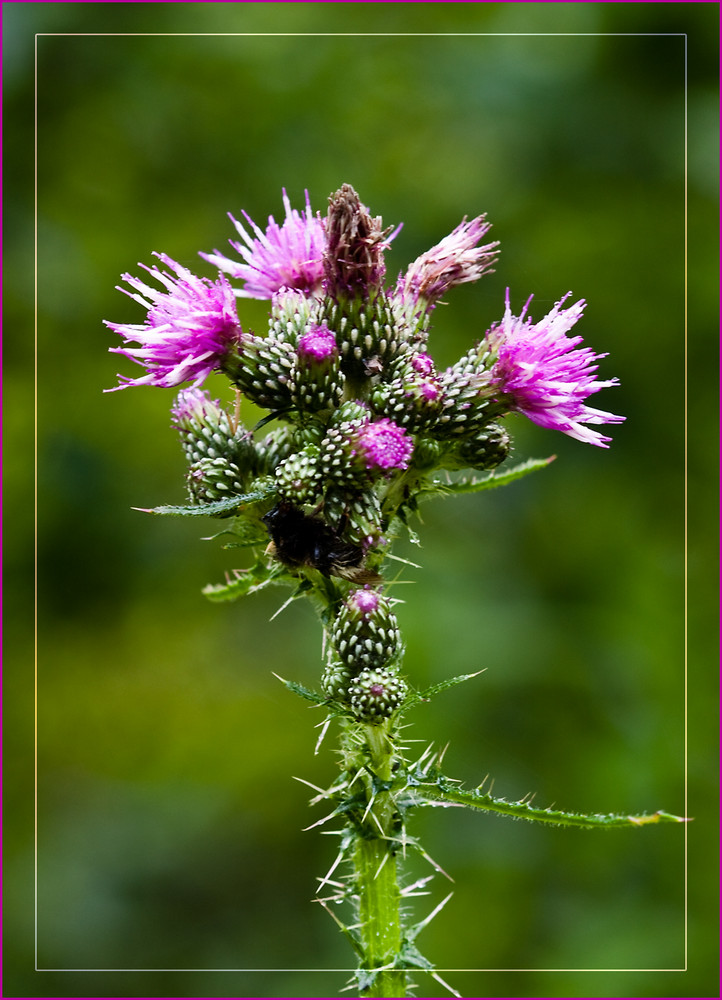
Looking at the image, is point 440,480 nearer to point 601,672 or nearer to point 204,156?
point 601,672

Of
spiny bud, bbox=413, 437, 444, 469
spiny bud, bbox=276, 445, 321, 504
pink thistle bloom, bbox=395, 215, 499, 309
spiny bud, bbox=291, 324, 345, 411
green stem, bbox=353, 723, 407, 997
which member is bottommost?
green stem, bbox=353, 723, 407, 997

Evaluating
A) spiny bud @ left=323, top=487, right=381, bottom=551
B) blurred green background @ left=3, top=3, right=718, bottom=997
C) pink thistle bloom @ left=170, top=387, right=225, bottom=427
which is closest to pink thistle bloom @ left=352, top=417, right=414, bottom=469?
spiny bud @ left=323, top=487, right=381, bottom=551

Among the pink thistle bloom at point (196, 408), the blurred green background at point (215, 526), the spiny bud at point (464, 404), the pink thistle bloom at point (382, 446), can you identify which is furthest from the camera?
the blurred green background at point (215, 526)

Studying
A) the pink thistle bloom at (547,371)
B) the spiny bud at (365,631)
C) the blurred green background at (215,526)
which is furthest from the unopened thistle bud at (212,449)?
the blurred green background at (215,526)

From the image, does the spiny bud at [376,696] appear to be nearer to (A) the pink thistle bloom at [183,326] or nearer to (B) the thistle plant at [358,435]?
(B) the thistle plant at [358,435]

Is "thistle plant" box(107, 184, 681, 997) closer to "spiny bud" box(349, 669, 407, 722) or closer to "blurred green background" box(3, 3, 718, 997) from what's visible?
"spiny bud" box(349, 669, 407, 722)

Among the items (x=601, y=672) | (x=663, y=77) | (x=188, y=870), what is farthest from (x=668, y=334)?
(x=188, y=870)
